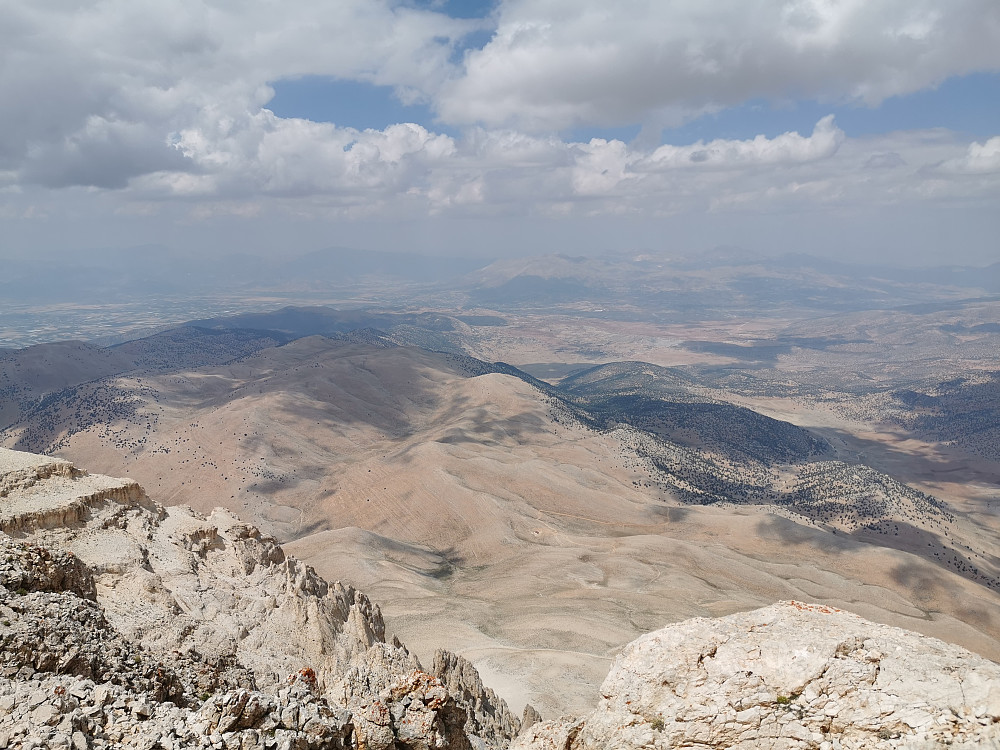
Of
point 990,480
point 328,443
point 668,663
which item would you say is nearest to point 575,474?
point 328,443

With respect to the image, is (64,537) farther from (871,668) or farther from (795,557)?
(795,557)

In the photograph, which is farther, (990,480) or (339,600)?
(990,480)

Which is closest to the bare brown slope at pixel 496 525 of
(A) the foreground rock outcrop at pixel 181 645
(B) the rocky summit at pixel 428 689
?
(A) the foreground rock outcrop at pixel 181 645

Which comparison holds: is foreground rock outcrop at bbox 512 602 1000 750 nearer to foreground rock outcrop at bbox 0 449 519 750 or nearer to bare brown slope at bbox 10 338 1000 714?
foreground rock outcrop at bbox 0 449 519 750

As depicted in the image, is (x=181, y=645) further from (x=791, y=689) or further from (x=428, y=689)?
(x=791, y=689)

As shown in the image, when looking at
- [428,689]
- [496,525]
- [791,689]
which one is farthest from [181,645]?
[496,525]

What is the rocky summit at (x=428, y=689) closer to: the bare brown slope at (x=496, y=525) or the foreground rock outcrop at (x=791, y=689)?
the foreground rock outcrop at (x=791, y=689)

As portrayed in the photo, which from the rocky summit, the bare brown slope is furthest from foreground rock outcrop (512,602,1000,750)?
the bare brown slope
